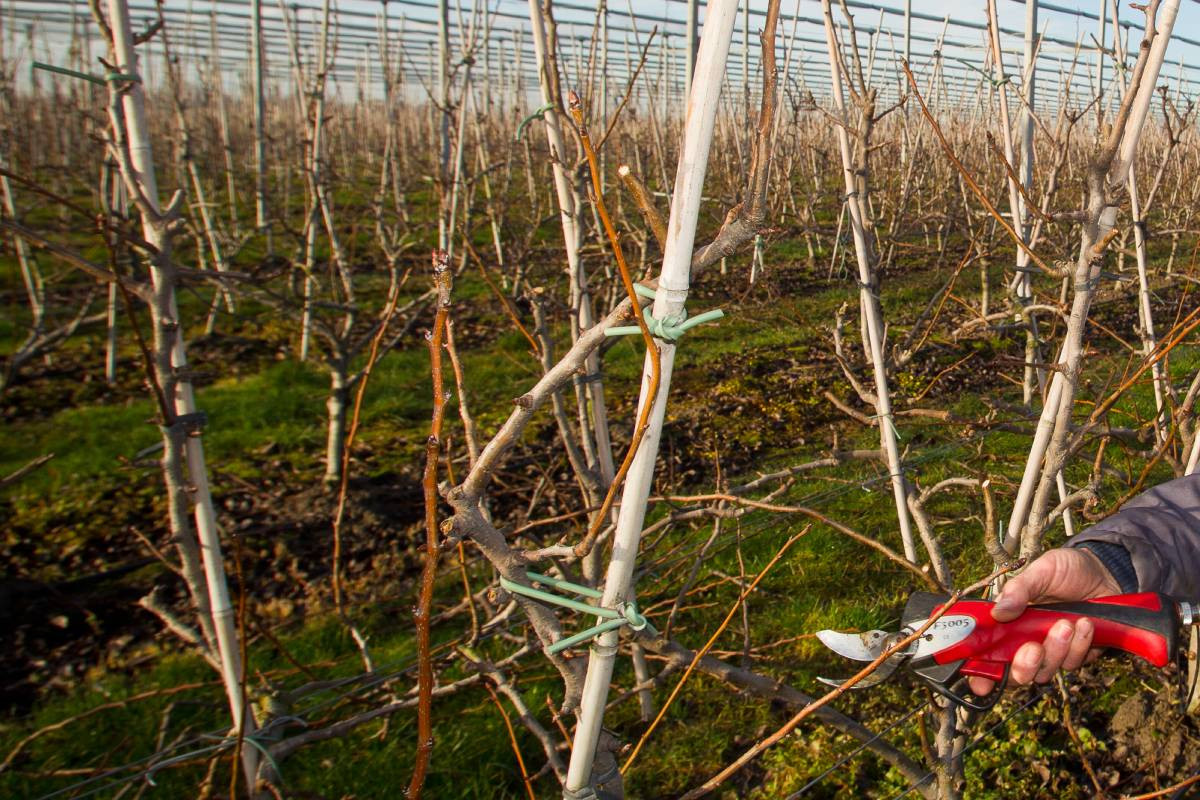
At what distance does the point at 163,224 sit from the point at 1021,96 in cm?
188

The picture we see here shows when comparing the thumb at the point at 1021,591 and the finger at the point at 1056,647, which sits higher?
the thumb at the point at 1021,591

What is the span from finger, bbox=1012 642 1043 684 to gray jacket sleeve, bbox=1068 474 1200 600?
0.30 meters

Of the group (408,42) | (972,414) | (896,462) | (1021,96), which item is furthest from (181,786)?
(408,42)

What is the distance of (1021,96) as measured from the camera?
186 cm

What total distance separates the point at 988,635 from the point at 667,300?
34.9 inches

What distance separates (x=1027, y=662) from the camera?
1254mm

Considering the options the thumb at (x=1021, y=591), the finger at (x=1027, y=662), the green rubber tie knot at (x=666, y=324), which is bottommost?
the finger at (x=1027, y=662)

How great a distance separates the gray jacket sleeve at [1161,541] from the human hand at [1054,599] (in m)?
0.05

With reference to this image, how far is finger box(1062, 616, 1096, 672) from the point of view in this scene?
4.17 feet

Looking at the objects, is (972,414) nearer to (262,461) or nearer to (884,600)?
(884,600)

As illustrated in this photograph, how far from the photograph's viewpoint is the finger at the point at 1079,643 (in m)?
1.27

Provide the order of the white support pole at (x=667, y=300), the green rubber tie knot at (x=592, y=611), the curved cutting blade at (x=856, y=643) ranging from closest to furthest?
1. the white support pole at (x=667, y=300)
2. the green rubber tie knot at (x=592, y=611)
3. the curved cutting blade at (x=856, y=643)

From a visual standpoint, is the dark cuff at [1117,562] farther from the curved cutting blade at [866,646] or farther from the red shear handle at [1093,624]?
the curved cutting blade at [866,646]

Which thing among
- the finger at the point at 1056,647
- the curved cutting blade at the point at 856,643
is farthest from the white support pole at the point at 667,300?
the finger at the point at 1056,647
